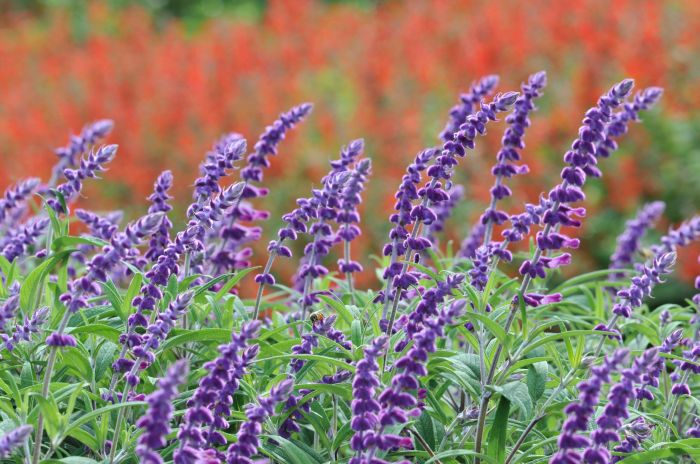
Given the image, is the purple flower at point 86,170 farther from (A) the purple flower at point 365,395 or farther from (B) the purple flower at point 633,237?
(B) the purple flower at point 633,237

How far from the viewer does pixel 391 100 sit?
Answer: 35.8ft

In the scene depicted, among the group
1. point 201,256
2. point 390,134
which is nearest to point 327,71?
point 390,134

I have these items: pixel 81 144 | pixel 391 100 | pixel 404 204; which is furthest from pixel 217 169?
pixel 391 100

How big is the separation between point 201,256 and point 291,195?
621 centimetres

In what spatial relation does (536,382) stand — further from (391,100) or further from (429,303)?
(391,100)

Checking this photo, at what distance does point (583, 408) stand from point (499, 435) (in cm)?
54

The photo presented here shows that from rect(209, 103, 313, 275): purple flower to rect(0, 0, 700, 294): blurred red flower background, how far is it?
5.30m

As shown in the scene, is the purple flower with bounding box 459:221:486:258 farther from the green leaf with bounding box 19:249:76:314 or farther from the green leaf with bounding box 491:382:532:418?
the green leaf with bounding box 19:249:76:314

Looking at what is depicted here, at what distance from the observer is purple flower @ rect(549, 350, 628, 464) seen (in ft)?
7.66

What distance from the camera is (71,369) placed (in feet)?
10.4

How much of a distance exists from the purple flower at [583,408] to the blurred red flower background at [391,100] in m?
6.94

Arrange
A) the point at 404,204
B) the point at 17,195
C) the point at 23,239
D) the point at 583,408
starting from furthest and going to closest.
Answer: the point at 17,195 < the point at 23,239 < the point at 404,204 < the point at 583,408

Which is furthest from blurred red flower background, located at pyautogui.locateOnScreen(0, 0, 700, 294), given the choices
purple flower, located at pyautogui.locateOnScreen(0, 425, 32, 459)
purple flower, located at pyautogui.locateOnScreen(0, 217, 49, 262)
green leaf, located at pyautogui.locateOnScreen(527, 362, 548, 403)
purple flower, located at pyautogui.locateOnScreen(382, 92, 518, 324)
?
purple flower, located at pyautogui.locateOnScreen(0, 425, 32, 459)

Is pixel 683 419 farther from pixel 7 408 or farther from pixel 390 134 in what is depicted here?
pixel 390 134
